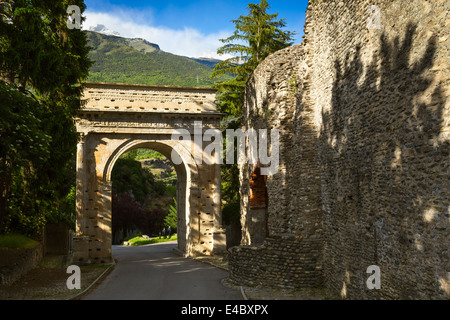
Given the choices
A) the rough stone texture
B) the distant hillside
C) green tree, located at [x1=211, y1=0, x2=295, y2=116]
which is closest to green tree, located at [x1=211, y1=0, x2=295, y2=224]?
green tree, located at [x1=211, y1=0, x2=295, y2=116]

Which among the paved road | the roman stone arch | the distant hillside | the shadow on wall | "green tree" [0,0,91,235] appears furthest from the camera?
the distant hillside

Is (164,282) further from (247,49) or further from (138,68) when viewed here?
(138,68)

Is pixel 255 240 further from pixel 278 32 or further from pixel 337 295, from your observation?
pixel 278 32

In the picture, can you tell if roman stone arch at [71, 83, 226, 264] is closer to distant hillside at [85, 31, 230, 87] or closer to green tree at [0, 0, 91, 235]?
green tree at [0, 0, 91, 235]

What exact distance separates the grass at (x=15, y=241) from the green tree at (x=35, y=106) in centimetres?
59

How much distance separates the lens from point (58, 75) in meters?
11.9

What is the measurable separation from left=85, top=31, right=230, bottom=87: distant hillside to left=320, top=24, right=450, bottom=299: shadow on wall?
60328mm

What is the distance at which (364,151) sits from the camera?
7.92 metres

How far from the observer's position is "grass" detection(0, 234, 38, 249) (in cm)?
1318

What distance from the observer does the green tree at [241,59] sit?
21406 millimetres

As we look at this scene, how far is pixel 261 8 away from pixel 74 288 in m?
18.0

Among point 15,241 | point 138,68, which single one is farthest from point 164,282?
point 138,68

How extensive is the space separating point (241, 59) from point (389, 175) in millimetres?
16592

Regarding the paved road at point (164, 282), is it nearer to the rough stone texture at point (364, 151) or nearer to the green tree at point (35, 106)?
the rough stone texture at point (364, 151)
